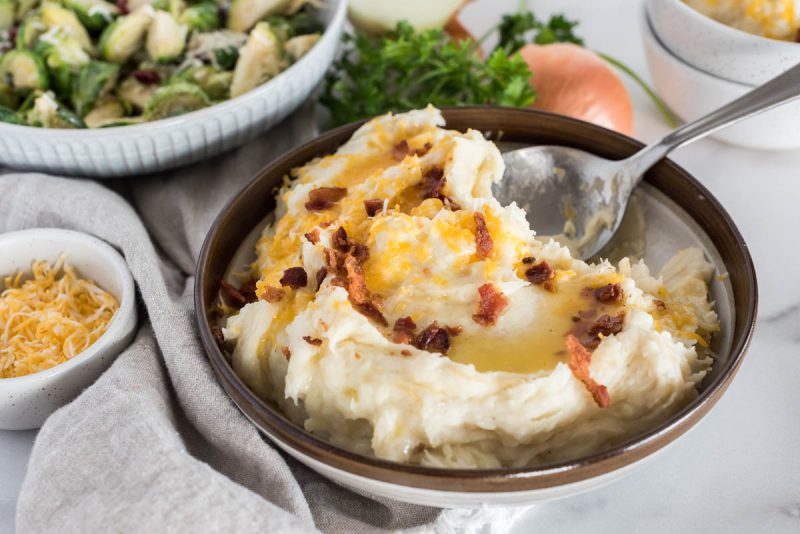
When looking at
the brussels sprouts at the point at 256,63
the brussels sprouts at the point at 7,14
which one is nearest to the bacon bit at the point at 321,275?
the brussels sprouts at the point at 256,63

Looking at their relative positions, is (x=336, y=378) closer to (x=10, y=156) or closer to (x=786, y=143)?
(x=10, y=156)

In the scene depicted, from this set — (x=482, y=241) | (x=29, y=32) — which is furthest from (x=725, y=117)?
(x=29, y=32)

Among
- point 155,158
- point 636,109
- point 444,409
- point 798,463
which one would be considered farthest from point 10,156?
point 798,463

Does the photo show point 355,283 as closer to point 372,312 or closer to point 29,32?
point 372,312

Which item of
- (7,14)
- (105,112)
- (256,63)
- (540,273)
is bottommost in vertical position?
(105,112)

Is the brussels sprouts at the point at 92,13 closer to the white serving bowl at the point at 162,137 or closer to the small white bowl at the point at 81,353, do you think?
the white serving bowl at the point at 162,137
